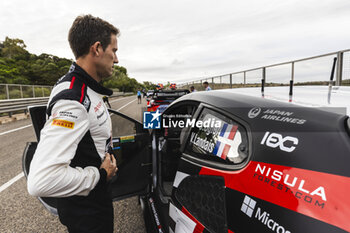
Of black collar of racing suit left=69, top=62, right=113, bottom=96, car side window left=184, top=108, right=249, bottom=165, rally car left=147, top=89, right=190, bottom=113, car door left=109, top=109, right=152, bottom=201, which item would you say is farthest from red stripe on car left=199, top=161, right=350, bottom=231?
rally car left=147, top=89, right=190, bottom=113

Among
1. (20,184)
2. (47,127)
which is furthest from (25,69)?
(47,127)

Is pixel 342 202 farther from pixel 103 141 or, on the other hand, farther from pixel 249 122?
pixel 103 141

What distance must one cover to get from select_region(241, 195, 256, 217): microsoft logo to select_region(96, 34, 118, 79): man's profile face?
45.0 inches

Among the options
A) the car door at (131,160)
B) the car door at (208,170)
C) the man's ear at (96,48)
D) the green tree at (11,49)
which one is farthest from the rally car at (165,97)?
the green tree at (11,49)

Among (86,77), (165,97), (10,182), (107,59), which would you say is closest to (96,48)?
(107,59)

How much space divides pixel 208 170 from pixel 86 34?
1123mm

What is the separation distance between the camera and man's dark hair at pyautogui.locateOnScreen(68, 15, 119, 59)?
1.28m

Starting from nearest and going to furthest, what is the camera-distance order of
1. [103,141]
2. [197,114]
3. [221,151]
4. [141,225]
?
1. [221,151]
2. [103,141]
3. [197,114]
4. [141,225]

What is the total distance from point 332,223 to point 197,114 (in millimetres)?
1022

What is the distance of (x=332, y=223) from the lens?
66cm

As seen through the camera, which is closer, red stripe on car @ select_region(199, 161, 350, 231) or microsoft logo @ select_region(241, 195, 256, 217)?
red stripe on car @ select_region(199, 161, 350, 231)

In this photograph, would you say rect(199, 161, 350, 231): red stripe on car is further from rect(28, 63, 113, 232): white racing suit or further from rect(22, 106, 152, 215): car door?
rect(22, 106, 152, 215): car door

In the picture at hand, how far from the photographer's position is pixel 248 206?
896 mm

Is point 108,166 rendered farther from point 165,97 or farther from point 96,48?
point 165,97
